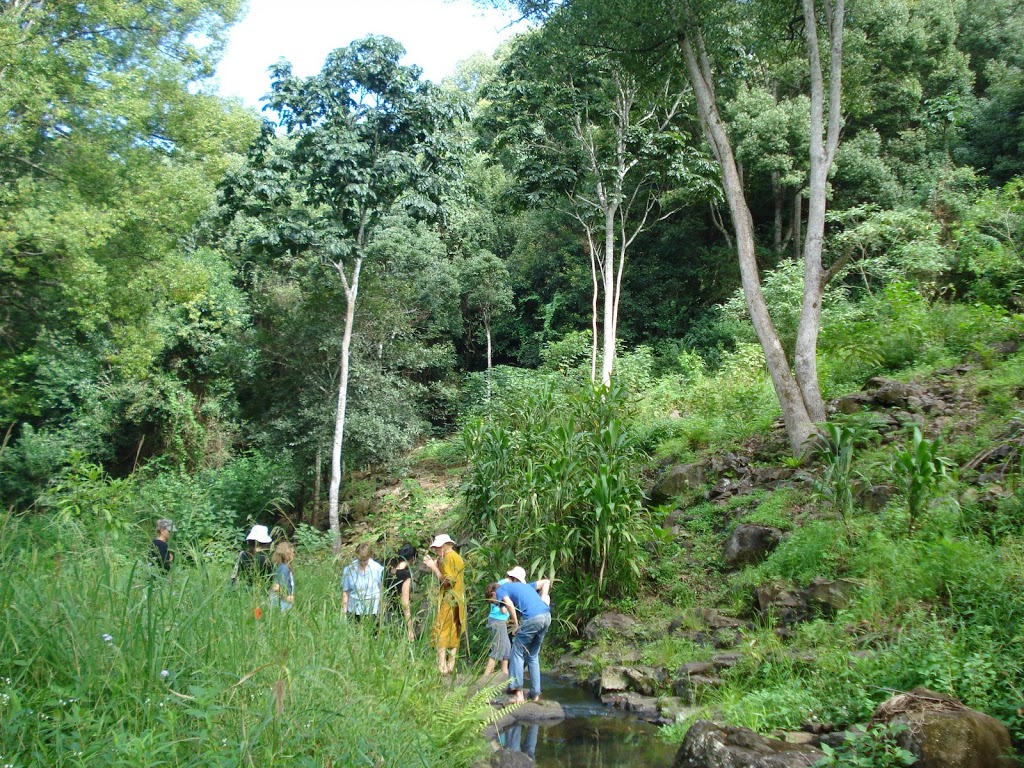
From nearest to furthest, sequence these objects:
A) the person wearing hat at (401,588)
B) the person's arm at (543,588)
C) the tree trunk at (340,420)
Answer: the person wearing hat at (401,588) < the person's arm at (543,588) < the tree trunk at (340,420)

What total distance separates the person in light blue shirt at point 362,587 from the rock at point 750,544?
449cm

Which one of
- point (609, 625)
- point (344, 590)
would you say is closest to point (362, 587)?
point (344, 590)

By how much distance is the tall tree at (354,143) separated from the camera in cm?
1573

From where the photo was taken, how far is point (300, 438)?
1730 cm

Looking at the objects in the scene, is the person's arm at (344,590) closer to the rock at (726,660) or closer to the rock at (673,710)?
the rock at (673,710)

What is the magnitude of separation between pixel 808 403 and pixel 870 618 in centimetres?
382

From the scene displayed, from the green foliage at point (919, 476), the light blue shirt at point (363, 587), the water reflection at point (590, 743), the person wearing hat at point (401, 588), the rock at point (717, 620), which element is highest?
the green foliage at point (919, 476)

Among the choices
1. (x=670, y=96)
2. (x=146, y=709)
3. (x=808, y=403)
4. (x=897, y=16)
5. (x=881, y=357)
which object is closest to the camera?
(x=146, y=709)

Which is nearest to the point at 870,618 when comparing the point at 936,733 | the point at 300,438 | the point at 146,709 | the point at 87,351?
the point at 936,733

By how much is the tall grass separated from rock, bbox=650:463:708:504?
23.9 ft

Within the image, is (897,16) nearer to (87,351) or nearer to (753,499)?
(753,499)

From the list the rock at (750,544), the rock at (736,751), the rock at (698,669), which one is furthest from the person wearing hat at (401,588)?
the rock at (750,544)

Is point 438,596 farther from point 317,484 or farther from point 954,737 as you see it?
point 317,484

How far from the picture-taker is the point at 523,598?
22.1 ft
